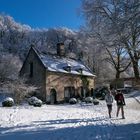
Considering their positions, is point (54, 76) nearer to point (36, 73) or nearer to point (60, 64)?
point (36, 73)

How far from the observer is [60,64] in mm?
45656

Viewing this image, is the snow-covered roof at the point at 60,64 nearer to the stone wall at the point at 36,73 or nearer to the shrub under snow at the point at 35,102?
the stone wall at the point at 36,73

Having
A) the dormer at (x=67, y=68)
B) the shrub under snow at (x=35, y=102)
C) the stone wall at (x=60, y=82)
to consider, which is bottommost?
the shrub under snow at (x=35, y=102)

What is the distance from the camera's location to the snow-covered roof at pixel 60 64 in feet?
141

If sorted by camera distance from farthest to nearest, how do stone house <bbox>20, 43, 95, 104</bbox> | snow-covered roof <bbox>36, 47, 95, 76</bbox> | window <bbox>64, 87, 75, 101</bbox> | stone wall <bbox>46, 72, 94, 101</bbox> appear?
window <bbox>64, 87, 75, 101</bbox>
snow-covered roof <bbox>36, 47, 95, 76</bbox>
stone wall <bbox>46, 72, 94, 101</bbox>
stone house <bbox>20, 43, 95, 104</bbox>

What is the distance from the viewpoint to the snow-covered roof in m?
43.1

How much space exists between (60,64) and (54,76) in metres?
3.15

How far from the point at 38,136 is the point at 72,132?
1.55m

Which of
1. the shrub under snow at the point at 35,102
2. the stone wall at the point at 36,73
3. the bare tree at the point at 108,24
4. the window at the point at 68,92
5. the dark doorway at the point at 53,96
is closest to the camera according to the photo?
the bare tree at the point at 108,24

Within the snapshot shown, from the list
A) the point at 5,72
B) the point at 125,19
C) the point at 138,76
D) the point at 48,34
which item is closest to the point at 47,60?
the point at 138,76

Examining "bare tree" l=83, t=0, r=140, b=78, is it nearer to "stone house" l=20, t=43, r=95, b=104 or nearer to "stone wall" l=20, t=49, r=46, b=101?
"stone house" l=20, t=43, r=95, b=104

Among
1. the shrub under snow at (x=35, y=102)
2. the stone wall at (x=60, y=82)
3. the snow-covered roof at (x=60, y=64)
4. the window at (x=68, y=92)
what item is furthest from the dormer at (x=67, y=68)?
the shrub under snow at (x=35, y=102)

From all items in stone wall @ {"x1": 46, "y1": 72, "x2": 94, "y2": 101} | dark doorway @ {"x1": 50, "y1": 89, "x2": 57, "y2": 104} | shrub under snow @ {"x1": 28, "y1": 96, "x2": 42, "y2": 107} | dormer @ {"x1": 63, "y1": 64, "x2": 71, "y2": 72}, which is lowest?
shrub under snow @ {"x1": 28, "y1": 96, "x2": 42, "y2": 107}

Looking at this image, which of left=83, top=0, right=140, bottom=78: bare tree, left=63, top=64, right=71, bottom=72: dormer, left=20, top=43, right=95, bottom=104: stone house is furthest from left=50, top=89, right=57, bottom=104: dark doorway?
left=83, top=0, right=140, bottom=78: bare tree
